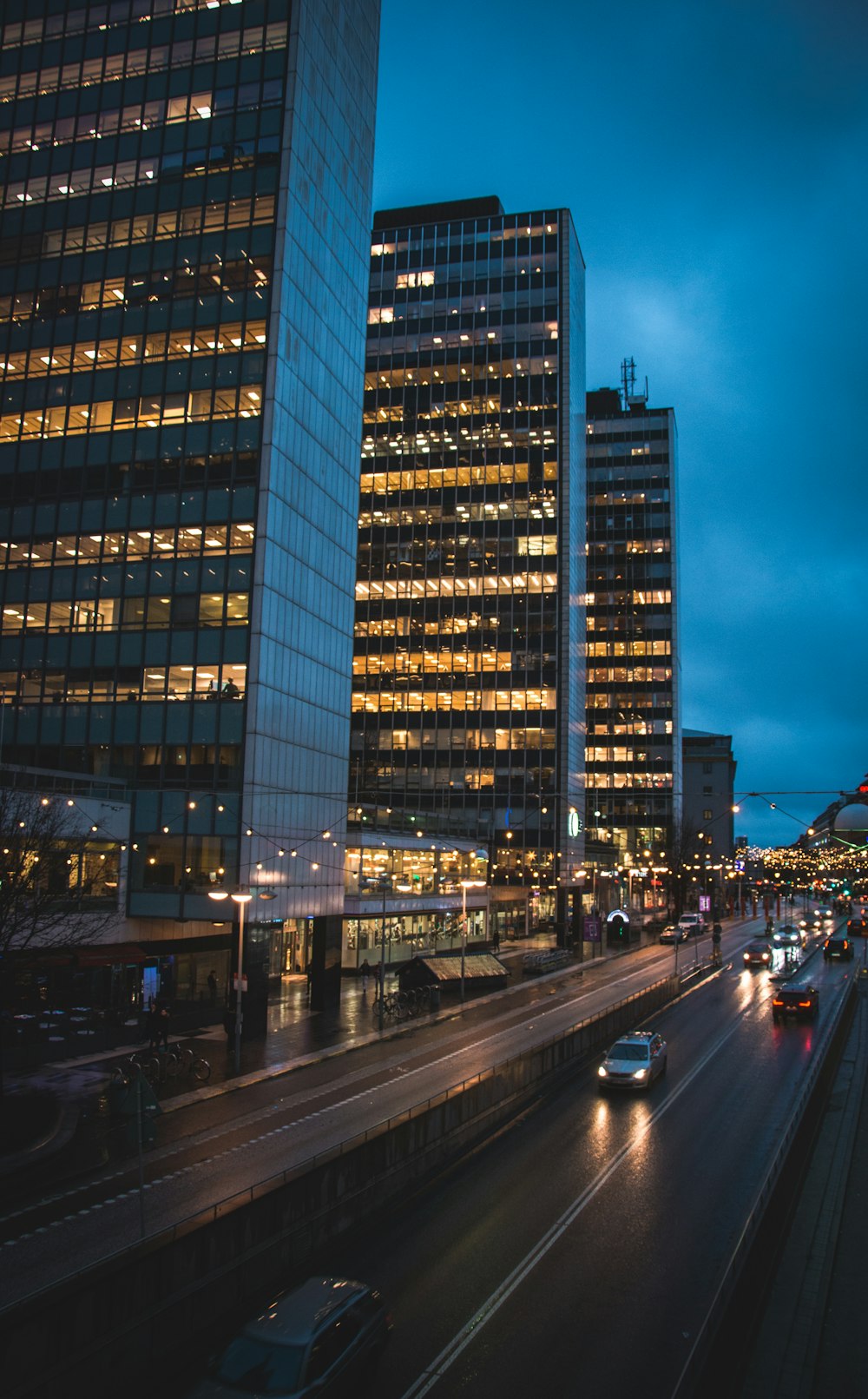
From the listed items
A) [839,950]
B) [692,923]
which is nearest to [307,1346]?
[839,950]

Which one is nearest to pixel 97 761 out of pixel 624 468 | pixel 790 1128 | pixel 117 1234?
pixel 117 1234

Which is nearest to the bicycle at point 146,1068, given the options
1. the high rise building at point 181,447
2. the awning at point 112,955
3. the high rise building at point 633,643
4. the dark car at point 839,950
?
the awning at point 112,955

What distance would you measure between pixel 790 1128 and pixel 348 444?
4485 centimetres

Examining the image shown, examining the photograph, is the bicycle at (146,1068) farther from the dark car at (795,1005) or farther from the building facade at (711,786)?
the building facade at (711,786)

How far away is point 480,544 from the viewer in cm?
10725

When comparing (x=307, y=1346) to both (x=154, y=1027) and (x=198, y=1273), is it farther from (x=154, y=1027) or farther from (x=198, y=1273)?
(x=154, y=1027)

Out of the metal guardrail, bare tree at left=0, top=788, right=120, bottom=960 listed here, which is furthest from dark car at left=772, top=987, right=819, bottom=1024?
bare tree at left=0, top=788, right=120, bottom=960

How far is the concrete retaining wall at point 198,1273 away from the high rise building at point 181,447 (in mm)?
23787

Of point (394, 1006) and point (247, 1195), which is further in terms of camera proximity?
point (394, 1006)

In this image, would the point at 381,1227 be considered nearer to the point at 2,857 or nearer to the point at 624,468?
→ the point at 2,857

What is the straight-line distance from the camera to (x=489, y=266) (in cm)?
11144

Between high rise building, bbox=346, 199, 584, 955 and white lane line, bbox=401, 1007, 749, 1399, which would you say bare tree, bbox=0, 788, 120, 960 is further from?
high rise building, bbox=346, 199, 584, 955

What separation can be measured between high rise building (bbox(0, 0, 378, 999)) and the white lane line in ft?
75.4

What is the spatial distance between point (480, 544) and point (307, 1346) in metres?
99.6
